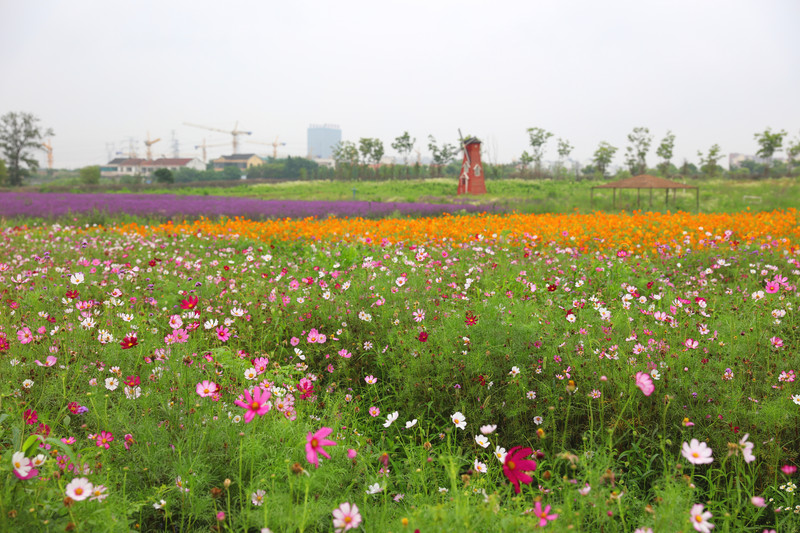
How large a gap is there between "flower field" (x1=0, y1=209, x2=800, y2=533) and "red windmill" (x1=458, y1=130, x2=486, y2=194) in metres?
24.4

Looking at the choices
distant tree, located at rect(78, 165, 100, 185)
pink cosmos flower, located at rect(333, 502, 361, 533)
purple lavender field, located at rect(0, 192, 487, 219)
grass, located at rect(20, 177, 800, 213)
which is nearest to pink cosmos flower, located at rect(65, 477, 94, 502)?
pink cosmos flower, located at rect(333, 502, 361, 533)

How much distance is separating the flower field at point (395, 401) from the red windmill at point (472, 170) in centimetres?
2441

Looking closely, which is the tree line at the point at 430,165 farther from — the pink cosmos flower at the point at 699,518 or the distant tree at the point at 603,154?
the pink cosmos flower at the point at 699,518

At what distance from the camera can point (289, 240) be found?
679cm

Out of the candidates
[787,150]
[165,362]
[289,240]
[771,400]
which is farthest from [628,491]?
[787,150]

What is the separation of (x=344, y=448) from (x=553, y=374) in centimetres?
123

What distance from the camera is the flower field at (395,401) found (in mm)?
1578

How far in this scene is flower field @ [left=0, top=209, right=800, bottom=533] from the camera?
158 centimetres

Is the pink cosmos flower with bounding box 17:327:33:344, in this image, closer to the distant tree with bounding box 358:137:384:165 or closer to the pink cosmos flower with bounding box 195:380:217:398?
the pink cosmos flower with bounding box 195:380:217:398

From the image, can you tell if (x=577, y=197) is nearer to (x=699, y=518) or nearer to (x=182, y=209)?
(x=182, y=209)

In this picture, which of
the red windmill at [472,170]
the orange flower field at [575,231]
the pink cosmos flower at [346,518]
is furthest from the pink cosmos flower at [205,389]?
the red windmill at [472,170]

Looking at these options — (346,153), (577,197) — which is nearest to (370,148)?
(346,153)

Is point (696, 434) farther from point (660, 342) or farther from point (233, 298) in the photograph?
point (233, 298)

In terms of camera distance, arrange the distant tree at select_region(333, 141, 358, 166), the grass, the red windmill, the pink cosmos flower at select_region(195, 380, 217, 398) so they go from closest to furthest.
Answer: the pink cosmos flower at select_region(195, 380, 217, 398) → the grass → the red windmill → the distant tree at select_region(333, 141, 358, 166)
